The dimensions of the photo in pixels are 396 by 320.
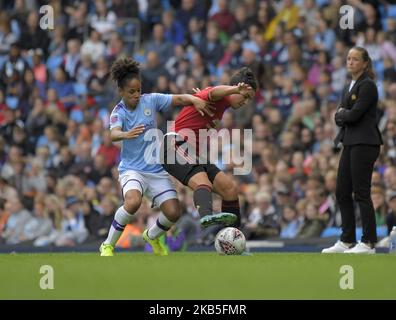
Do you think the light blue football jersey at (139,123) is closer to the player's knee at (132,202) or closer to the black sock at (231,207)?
the player's knee at (132,202)

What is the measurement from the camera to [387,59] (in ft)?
66.9

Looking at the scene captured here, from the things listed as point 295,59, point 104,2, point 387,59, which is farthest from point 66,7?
point 387,59

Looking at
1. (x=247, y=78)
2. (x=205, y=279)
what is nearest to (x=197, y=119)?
(x=247, y=78)

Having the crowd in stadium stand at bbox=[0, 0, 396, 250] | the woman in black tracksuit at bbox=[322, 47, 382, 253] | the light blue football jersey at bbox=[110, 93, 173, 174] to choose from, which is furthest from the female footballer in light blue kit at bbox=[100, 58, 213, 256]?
the crowd in stadium stand at bbox=[0, 0, 396, 250]

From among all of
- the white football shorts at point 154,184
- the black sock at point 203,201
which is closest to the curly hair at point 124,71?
the white football shorts at point 154,184

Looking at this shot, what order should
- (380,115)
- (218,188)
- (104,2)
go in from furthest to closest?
(104,2), (380,115), (218,188)

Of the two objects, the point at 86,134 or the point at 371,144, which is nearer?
the point at 371,144

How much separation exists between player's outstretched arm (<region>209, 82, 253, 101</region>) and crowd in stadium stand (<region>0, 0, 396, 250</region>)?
163 inches

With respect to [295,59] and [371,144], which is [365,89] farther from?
[295,59]

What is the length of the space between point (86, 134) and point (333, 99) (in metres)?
5.07

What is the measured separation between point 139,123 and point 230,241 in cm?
167

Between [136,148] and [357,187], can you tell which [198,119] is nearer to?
[136,148]

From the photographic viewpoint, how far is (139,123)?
12.9m

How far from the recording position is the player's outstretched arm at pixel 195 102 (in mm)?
12789
